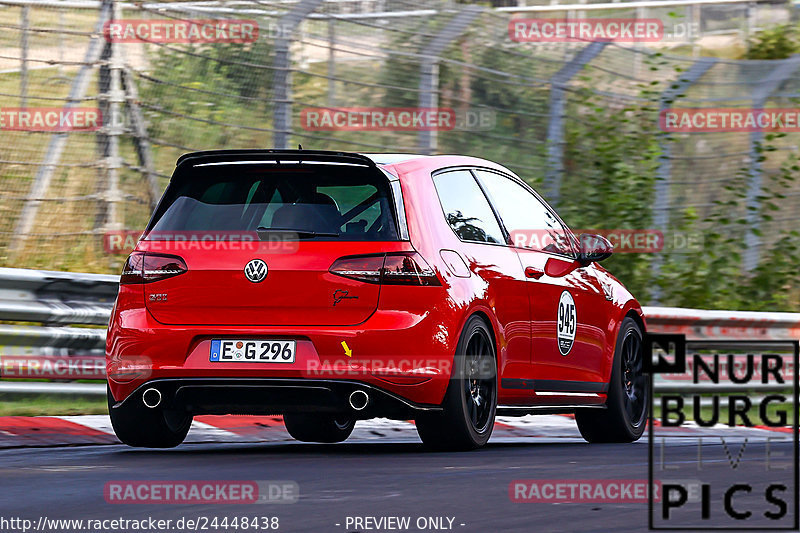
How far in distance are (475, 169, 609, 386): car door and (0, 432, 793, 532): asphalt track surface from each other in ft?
1.48

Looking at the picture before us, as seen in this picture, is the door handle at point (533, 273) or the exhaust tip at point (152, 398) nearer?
the exhaust tip at point (152, 398)

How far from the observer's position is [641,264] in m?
16.4

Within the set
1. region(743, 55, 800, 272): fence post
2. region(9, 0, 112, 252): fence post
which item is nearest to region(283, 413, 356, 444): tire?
region(9, 0, 112, 252): fence post

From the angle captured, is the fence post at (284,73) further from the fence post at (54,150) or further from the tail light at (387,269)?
the tail light at (387,269)

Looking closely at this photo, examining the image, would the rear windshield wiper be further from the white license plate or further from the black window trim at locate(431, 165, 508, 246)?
the black window trim at locate(431, 165, 508, 246)

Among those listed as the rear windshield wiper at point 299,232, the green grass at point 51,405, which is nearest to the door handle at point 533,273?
the rear windshield wiper at point 299,232

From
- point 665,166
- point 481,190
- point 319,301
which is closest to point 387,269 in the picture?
point 319,301

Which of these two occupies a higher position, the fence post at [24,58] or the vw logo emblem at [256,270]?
the fence post at [24,58]

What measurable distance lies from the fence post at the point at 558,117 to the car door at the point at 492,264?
25.3ft

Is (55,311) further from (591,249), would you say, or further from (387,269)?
(591,249)

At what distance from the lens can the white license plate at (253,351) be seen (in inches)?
296

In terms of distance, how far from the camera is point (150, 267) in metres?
7.83

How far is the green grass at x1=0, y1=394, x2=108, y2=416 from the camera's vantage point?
989 cm

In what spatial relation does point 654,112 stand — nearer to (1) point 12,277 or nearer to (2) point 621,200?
(2) point 621,200
